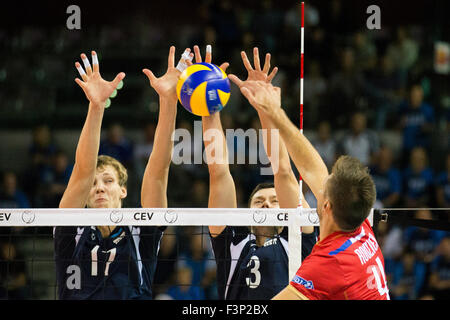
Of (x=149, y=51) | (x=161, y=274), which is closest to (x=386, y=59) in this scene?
(x=149, y=51)

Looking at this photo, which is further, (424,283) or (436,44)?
(436,44)

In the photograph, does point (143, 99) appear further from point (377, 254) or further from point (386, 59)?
point (377, 254)

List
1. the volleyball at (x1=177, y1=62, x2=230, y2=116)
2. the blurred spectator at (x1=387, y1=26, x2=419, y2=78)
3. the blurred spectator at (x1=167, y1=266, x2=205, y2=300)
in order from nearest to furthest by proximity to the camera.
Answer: the volleyball at (x1=177, y1=62, x2=230, y2=116) → the blurred spectator at (x1=167, y1=266, x2=205, y2=300) → the blurred spectator at (x1=387, y1=26, x2=419, y2=78)

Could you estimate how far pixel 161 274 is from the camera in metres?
9.01

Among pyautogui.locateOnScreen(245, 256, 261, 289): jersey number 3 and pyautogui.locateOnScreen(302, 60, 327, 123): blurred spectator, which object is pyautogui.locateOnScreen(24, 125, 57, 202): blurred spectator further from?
pyautogui.locateOnScreen(245, 256, 261, 289): jersey number 3

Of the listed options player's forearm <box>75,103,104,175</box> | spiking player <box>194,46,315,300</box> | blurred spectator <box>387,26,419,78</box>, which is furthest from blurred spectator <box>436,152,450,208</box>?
player's forearm <box>75,103,104,175</box>

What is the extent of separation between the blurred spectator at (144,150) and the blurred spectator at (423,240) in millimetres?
3908

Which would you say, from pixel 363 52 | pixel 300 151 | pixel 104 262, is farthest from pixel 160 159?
pixel 363 52

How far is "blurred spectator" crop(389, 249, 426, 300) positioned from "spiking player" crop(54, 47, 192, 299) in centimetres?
493

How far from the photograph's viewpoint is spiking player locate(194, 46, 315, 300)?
502cm

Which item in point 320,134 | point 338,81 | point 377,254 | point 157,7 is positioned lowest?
point 377,254

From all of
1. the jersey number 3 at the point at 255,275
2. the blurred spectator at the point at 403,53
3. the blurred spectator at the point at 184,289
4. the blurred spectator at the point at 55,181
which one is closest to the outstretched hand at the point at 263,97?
the jersey number 3 at the point at 255,275
